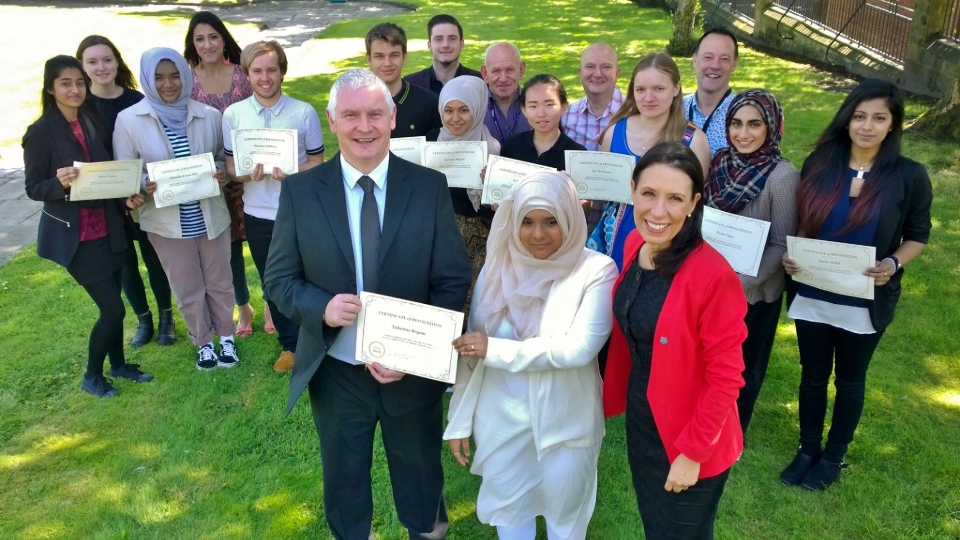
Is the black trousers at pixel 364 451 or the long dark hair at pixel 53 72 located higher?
the long dark hair at pixel 53 72

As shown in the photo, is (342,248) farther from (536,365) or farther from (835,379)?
(835,379)

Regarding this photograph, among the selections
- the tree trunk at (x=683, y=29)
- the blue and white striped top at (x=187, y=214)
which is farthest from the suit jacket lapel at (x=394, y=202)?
the tree trunk at (x=683, y=29)

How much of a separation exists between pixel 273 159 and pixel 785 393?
162 inches

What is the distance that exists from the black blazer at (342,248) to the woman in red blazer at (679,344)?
0.79 metres

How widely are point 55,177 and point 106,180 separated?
14.3 inches

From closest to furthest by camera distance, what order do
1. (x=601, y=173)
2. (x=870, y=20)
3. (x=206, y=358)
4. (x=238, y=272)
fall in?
(x=601, y=173) < (x=206, y=358) < (x=238, y=272) < (x=870, y=20)

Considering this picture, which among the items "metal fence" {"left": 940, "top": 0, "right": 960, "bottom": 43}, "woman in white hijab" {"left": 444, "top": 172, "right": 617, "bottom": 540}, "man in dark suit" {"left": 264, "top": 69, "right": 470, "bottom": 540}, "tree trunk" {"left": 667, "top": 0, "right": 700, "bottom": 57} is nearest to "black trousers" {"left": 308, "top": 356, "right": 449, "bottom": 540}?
"man in dark suit" {"left": 264, "top": 69, "right": 470, "bottom": 540}

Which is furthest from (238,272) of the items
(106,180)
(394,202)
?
(394,202)

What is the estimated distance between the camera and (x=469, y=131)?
461cm

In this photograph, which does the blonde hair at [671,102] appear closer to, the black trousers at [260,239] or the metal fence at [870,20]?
the black trousers at [260,239]

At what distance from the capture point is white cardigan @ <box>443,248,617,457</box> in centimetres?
292

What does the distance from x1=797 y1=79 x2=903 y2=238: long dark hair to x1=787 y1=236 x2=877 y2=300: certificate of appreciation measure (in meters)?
0.14

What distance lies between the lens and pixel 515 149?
4551 millimetres

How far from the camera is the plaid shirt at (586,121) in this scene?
497 cm
